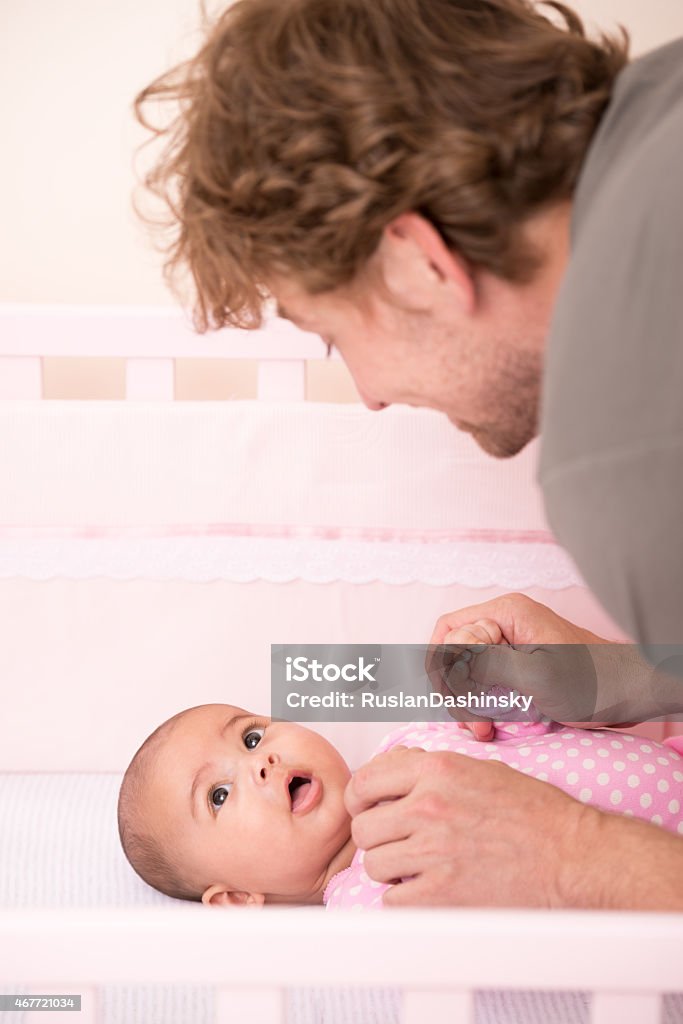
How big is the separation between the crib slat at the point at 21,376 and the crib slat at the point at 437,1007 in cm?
100

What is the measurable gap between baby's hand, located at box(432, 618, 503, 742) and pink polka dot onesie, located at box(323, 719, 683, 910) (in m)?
0.01

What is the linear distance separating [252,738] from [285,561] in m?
0.26

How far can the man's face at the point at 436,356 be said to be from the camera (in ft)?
2.68

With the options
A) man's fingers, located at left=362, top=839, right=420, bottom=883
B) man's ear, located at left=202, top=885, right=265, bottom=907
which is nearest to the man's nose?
man's ear, located at left=202, top=885, right=265, bottom=907

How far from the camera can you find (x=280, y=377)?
1.38 m

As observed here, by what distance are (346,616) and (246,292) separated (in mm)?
508

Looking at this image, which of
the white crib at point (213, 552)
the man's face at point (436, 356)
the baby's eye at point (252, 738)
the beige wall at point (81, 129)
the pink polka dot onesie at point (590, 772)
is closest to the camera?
the man's face at point (436, 356)

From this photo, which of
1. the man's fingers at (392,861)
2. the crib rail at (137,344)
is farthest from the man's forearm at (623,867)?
the crib rail at (137,344)

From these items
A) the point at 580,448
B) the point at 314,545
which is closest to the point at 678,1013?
the point at 580,448

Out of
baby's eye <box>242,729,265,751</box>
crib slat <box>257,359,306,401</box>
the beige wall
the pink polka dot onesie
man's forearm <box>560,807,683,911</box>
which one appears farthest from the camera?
the beige wall

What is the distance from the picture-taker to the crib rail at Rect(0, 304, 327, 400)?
1.33 meters

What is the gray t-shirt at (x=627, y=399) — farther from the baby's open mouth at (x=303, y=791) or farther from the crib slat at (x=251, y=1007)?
the baby's open mouth at (x=303, y=791)

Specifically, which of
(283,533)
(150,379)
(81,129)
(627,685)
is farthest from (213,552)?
(81,129)

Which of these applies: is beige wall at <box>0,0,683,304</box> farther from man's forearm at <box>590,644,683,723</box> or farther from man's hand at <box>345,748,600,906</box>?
man's hand at <box>345,748,600,906</box>
